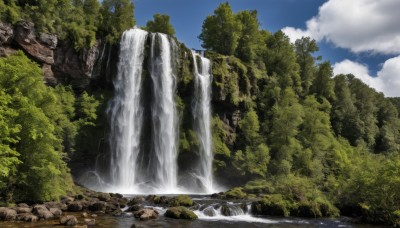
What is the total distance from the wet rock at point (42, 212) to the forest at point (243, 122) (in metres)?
2.80

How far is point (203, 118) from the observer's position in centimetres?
5212

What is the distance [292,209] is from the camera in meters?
29.6

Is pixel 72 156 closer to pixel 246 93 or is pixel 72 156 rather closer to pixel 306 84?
pixel 246 93

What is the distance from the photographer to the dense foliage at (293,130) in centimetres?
2967

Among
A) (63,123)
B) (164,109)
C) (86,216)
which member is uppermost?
(164,109)

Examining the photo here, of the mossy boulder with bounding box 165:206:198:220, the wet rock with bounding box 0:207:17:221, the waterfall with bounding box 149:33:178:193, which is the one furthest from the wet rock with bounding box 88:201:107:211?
the waterfall with bounding box 149:33:178:193

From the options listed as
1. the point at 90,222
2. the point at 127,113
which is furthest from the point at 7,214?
the point at 127,113

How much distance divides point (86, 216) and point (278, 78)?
47.3 metres

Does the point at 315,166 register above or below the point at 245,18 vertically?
below

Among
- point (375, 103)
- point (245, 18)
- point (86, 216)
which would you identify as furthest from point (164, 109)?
point (375, 103)

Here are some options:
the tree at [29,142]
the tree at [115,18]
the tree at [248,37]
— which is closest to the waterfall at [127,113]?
the tree at [115,18]

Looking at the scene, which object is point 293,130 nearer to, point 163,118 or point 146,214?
point 163,118

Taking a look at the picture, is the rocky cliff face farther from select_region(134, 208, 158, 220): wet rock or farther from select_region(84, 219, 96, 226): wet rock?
select_region(134, 208, 158, 220): wet rock

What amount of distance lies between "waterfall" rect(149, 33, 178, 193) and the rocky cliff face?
20.9 ft
